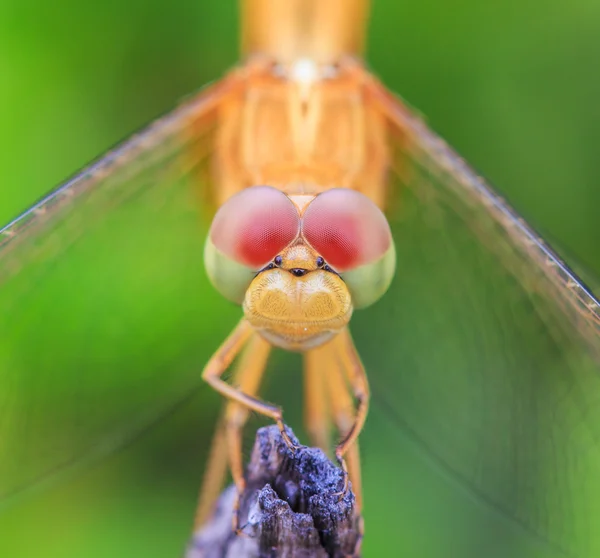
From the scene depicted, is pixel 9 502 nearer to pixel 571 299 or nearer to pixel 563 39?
pixel 571 299

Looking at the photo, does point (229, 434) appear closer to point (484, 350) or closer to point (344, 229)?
point (344, 229)

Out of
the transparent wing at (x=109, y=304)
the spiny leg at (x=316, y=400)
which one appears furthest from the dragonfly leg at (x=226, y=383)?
the transparent wing at (x=109, y=304)

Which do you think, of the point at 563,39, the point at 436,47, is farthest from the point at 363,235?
the point at 563,39

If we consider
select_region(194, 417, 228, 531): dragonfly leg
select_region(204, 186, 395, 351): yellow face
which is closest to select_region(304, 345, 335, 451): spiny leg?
select_region(194, 417, 228, 531): dragonfly leg

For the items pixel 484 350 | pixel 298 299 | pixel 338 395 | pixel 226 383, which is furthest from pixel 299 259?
pixel 484 350

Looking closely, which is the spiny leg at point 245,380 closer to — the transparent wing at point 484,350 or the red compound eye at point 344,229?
the red compound eye at point 344,229

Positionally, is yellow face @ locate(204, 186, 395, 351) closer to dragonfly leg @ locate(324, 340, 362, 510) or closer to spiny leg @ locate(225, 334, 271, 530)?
spiny leg @ locate(225, 334, 271, 530)
